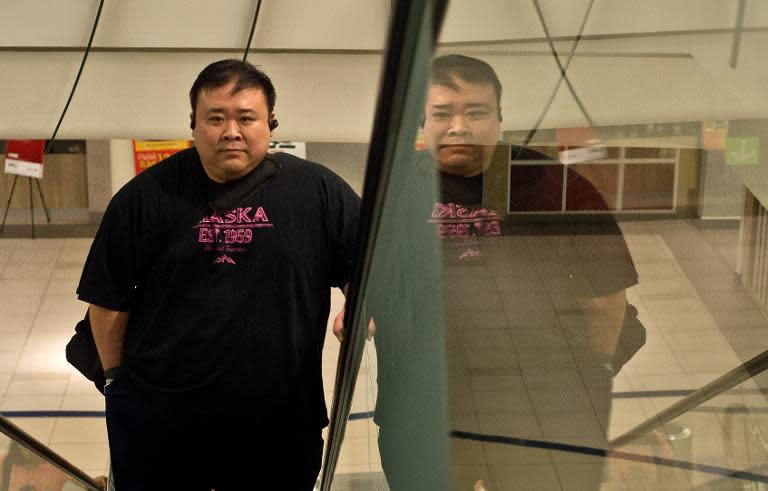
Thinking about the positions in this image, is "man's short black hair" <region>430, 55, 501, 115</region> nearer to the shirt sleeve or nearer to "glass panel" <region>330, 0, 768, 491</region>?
"glass panel" <region>330, 0, 768, 491</region>

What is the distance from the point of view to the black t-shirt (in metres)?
2.27

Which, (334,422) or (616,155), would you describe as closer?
(616,155)

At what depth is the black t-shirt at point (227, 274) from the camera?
7.45 feet

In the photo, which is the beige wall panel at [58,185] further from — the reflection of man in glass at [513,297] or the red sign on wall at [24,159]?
the reflection of man in glass at [513,297]

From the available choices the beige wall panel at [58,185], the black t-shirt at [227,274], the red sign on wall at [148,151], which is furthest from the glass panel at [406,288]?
the beige wall panel at [58,185]

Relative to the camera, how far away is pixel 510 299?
111 centimetres

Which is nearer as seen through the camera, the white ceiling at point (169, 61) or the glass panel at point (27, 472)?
the glass panel at point (27, 472)

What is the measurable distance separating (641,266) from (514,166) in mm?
148

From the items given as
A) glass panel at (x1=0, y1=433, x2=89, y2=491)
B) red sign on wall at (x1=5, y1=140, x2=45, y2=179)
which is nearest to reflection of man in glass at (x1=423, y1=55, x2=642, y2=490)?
glass panel at (x1=0, y1=433, x2=89, y2=491)

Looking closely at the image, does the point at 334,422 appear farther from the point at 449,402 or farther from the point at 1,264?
the point at 1,264

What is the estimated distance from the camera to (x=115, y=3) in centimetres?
582

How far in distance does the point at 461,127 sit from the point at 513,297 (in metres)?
0.21

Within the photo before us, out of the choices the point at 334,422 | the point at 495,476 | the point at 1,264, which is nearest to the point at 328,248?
the point at 334,422

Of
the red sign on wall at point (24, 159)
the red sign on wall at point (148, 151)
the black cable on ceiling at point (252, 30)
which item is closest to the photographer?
the black cable on ceiling at point (252, 30)
